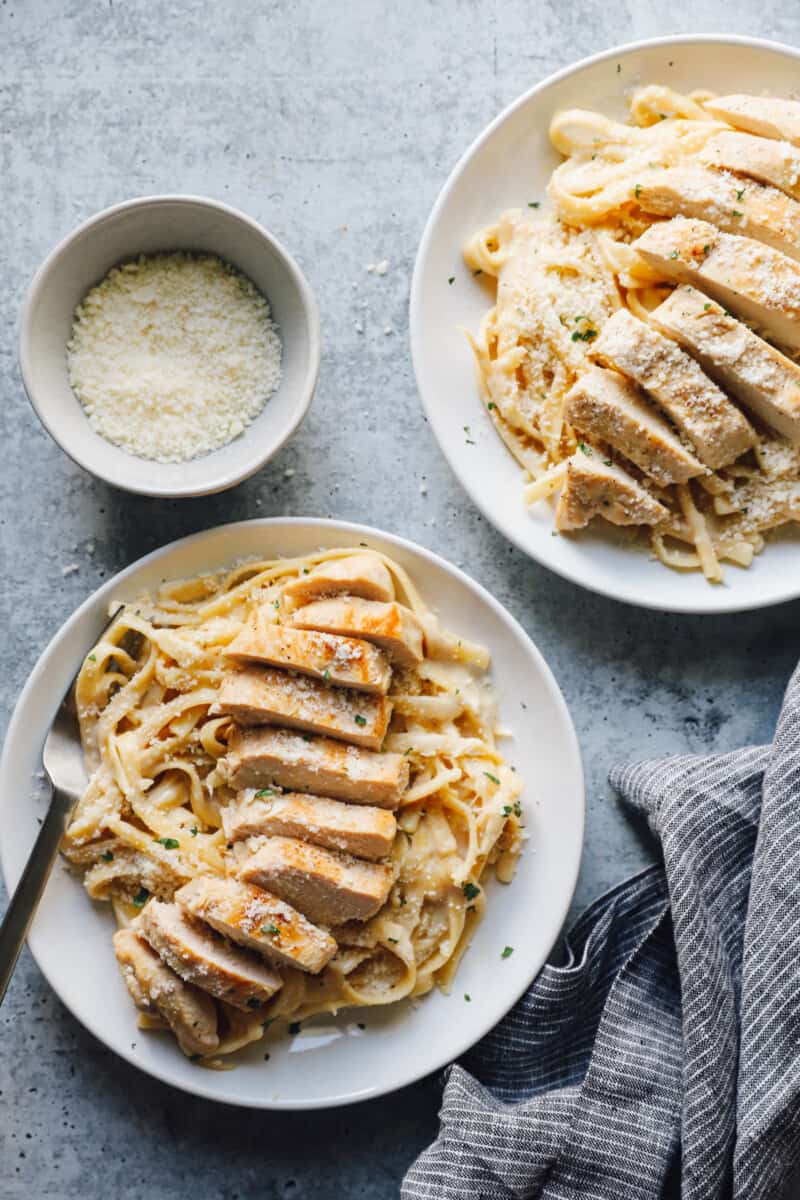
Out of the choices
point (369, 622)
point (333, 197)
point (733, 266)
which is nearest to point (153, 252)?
point (333, 197)

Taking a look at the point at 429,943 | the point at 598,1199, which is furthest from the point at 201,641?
the point at 598,1199

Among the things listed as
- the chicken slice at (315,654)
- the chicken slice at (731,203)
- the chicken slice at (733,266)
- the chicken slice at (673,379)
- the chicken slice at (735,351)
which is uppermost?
the chicken slice at (731,203)

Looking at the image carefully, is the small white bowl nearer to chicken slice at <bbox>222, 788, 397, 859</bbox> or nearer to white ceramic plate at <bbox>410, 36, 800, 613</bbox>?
white ceramic plate at <bbox>410, 36, 800, 613</bbox>

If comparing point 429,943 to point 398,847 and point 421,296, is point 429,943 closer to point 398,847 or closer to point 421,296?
point 398,847

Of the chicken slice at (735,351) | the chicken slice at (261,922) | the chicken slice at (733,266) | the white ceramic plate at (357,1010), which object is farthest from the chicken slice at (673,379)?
the chicken slice at (261,922)

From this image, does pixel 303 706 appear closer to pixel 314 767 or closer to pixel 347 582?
pixel 314 767

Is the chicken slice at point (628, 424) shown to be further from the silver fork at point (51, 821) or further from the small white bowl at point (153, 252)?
the silver fork at point (51, 821)

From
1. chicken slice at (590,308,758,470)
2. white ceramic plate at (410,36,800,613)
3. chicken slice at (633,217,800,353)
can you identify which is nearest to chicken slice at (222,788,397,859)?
white ceramic plate at (410,36,800,613)
